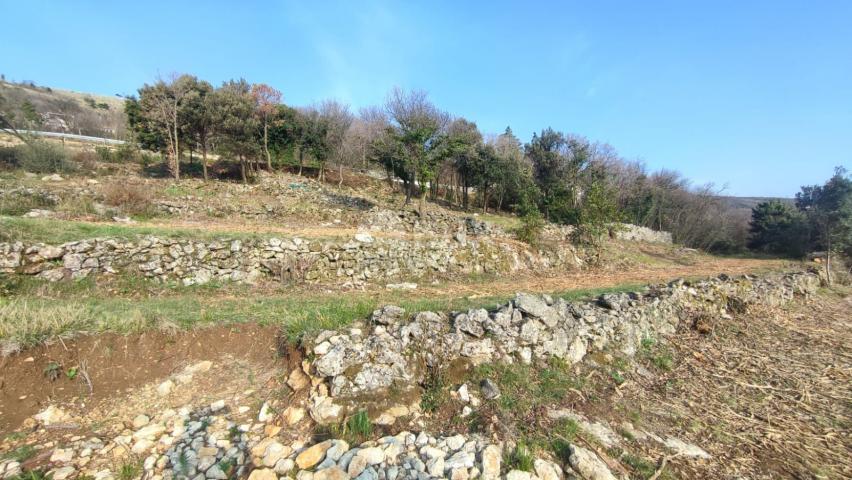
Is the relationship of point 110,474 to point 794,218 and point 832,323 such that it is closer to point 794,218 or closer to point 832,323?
point 832,323

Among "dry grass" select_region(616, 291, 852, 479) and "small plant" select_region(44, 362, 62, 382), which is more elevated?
"small plant" select_region(44, 362, 62, 382)

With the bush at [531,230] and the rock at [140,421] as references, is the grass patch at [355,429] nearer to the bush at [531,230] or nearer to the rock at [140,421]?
the rock at [140,421]

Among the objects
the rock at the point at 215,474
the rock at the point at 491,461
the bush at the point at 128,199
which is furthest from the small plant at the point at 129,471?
the bush at the point at 128,199

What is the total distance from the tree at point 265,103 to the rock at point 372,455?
2687cm

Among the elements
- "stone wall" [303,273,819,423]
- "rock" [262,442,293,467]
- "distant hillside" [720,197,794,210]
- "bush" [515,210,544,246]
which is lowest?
"rock" [262,442,293,467]

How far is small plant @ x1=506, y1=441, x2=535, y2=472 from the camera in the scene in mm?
2805

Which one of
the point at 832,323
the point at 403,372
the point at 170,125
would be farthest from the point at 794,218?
the point at 170,125

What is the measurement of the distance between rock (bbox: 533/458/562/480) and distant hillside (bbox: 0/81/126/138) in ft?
149

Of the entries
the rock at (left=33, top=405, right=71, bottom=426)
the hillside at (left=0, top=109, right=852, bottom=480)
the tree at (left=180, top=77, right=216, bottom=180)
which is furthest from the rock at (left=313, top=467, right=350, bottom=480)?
the tree at (left=180, top=77, right=216, bottom=180)

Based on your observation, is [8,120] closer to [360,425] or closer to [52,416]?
[52,416]

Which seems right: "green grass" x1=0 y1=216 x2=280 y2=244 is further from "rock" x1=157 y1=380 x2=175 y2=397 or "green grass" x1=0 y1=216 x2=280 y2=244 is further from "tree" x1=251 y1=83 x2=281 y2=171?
"tree" x1=251 y1=83 x2=281 y2=171

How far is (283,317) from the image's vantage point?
5.03 meters

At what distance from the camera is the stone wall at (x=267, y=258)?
7.34m

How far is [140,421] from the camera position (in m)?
3.25
